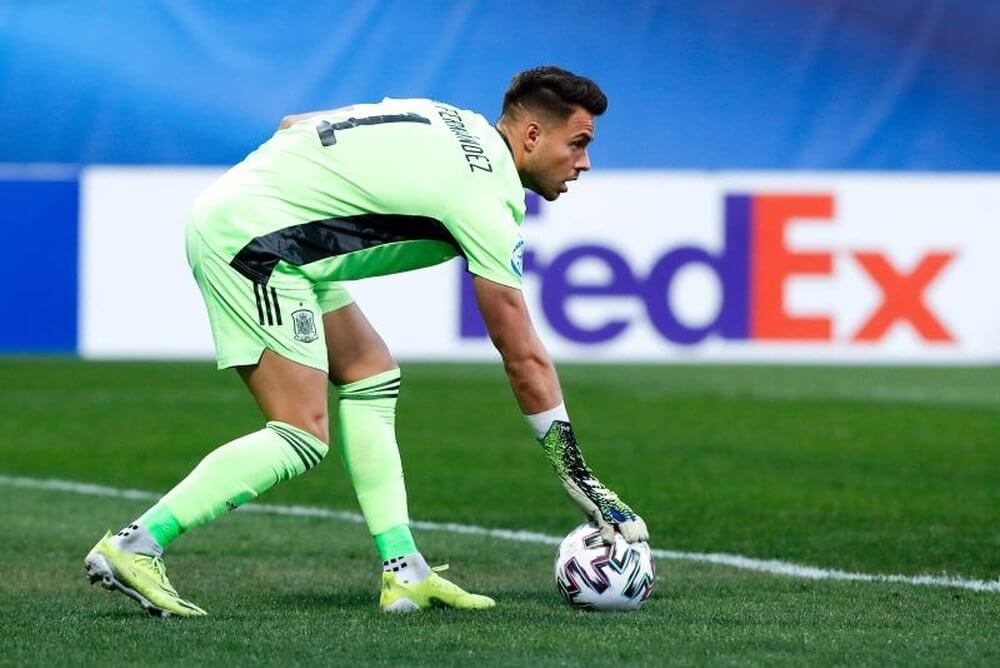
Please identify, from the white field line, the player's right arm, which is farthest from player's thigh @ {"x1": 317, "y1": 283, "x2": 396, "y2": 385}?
the white field line

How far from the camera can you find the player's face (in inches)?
240

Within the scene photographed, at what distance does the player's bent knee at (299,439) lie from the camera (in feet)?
19.9

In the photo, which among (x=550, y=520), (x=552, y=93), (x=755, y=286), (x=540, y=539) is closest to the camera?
(x=552, y=93)

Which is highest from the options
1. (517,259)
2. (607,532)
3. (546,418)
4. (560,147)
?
(560,147)

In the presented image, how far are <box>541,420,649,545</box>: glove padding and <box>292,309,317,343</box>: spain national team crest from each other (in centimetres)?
75

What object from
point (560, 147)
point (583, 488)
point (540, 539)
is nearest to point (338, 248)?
point (560, 147)

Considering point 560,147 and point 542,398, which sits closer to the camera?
point 542,398

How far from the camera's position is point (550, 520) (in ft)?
30.9

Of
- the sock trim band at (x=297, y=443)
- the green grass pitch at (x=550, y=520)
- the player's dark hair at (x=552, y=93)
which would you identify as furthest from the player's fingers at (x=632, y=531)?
the player's dark hair at (x=552, y=93)

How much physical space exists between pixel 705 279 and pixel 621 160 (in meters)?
2.15

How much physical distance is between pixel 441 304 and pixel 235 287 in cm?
1262

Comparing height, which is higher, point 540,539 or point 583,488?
point 583,488

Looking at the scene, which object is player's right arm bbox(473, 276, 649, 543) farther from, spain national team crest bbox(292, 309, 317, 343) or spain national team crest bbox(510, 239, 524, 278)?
spain national team crest bbox(292, 309, 317, 343)

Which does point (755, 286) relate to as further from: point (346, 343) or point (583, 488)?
point (583, 488)
